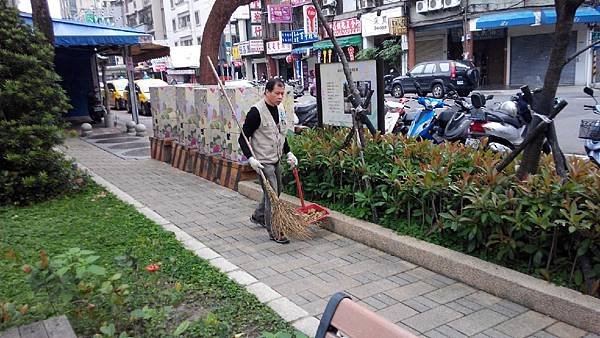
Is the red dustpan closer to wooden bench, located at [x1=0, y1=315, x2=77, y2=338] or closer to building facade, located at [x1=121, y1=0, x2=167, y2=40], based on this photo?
wooden bench, located at [x1=0, y1=315, x2=77, y2=338]

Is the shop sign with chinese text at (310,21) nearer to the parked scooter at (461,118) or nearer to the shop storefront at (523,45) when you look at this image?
the shop storefront at (523,45)

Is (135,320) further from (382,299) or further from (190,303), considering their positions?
(382,299)

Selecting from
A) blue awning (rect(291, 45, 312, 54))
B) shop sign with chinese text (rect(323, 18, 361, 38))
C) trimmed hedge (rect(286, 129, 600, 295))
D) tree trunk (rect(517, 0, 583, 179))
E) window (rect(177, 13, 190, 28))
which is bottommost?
trimmed hedge (rect(286, 129, 600, 295))

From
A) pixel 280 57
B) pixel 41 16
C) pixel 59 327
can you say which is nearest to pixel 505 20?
pixel 41 16

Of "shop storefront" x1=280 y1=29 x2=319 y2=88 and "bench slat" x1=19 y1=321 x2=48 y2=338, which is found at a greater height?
"shop storefront" x1=280 y1=29 x2=319 y2=88

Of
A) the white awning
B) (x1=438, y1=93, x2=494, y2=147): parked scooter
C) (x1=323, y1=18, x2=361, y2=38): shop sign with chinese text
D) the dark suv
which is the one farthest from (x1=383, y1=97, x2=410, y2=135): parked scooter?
(x1=323, y1=18, x2=361, y2=38): shop sign with chinese text

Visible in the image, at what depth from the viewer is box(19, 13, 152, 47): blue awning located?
1435cm

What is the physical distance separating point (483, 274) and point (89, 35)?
13.8 meters

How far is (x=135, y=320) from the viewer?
3.03 m

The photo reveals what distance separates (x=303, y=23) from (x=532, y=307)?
38.4 metres

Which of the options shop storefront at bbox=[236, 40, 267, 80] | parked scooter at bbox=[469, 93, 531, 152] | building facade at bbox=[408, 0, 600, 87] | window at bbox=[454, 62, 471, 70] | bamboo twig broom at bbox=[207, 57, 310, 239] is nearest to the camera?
bamboo twig broom at bbox=[207, 57, 310, 239]

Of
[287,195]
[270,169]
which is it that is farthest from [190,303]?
[287,195]

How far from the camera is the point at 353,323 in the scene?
1.81 m

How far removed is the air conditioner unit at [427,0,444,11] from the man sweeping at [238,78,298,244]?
77.5ft
